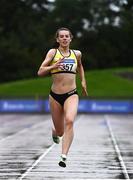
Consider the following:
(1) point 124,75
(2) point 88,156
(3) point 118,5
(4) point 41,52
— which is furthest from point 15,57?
(2) point 88,156

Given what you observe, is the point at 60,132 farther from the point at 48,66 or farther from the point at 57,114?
the point at 48,66

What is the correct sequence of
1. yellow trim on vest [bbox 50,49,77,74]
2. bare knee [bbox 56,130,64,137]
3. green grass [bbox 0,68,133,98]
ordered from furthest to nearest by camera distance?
green grass [bbox 0,68,133,98] < bare knee [bbox 56,130,64,137] < yellow trim on vest [bbox 50,49,77,74]

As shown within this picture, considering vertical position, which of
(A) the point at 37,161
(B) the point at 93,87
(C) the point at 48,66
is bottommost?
(B) the point at 93,87

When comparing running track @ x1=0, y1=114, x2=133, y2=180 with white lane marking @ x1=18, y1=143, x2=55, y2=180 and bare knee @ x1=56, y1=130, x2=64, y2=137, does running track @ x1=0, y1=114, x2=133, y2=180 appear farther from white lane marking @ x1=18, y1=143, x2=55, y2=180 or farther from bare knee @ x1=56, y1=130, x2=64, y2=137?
bare knee @ x1=56, y1=130, x2=64, y2=137

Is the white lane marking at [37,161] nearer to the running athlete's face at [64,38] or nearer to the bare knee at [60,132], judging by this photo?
the bare knee at [60,132]

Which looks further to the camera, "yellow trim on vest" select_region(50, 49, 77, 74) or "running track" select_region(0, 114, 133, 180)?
"running track" select_region(0, 114, 133, 180)

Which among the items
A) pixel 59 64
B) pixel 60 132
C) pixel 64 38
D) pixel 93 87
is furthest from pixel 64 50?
pixel 93 87

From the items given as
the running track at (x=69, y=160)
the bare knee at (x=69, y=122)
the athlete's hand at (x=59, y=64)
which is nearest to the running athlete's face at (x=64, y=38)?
the athlete's hand at (x=59, y=64)

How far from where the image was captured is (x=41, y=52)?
8912 centimetres

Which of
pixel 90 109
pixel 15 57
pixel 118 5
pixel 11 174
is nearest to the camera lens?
pixel 11 174

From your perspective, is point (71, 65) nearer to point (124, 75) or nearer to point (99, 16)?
point (124, 75)

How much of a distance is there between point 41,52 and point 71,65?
3151 inches

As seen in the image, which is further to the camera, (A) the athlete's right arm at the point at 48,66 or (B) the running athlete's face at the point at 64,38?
(B) the running athlete's face at the point at 64,38

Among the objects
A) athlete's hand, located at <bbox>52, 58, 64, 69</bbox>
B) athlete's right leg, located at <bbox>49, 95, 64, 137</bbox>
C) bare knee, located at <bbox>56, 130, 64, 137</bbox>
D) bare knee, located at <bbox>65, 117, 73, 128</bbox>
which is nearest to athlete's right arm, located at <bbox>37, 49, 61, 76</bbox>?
athlete's hand, located at <bbox>52, 58, 64, 69</bbox>
